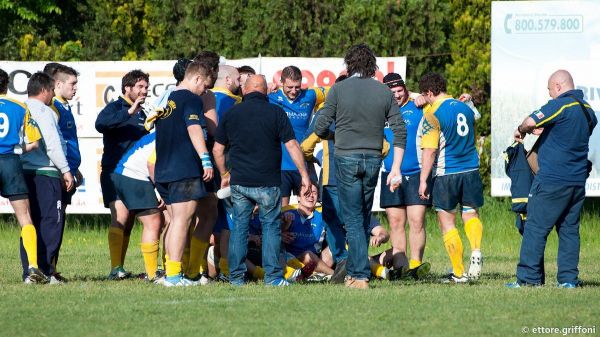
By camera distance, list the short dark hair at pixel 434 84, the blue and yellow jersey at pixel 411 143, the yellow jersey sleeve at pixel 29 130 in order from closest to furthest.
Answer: the yellow jersey sleeve at pixel 29 130
the short dark hair at pixel 434 84
the blue and yellow jersey at pixel 411 143

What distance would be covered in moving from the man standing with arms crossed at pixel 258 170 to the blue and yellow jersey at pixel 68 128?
6.62 ft

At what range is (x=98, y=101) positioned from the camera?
60.5 ft

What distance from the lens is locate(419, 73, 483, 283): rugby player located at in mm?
11781

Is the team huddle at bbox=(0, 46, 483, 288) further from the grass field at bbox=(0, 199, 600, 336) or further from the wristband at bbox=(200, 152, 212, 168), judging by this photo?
the grass field at bbox=(0, 199, 600, 336)

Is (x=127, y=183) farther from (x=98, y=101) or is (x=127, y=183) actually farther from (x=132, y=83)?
(x=98, y=101)

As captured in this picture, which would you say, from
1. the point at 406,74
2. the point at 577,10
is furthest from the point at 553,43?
the point at 406,74

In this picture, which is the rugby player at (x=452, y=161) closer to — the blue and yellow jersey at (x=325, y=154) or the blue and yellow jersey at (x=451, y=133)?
the blue and yellow jersey at (x=451, y=133)

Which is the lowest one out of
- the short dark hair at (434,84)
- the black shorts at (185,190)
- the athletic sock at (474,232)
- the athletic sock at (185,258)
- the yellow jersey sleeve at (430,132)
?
the athletic sock at (185,258)

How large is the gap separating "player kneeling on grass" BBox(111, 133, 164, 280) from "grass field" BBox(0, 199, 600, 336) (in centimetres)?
42

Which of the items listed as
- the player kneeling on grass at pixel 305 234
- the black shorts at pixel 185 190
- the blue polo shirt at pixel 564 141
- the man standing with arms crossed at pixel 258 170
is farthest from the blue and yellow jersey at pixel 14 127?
→ the blue polo shirt at pixel 564 141

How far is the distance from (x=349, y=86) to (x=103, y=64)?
A: 8620 millimetres

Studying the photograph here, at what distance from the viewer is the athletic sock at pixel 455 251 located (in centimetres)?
1190

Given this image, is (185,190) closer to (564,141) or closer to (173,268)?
(173,268)

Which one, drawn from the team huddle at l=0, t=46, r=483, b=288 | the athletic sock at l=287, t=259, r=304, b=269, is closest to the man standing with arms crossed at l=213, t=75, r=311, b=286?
the team huddle at l=0, t=46, r=483, b=288
